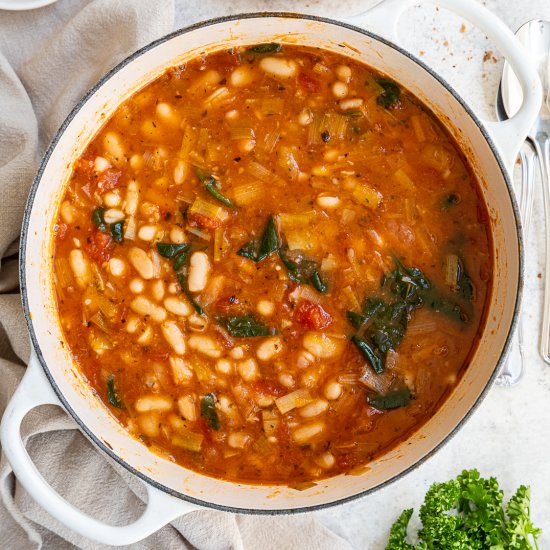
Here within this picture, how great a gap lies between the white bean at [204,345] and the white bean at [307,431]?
470 mm

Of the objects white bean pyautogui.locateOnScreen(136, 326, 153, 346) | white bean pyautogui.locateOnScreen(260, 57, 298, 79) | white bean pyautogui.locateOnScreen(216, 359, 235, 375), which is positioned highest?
white bean pyautogui.locateOnScreen(260, 57, 298, 79)

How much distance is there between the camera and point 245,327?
2.90 metres

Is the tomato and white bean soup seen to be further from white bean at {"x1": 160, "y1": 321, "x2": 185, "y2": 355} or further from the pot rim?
the pot rim

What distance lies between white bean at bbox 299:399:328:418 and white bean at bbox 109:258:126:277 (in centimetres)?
94

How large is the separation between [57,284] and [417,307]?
4.96 ft

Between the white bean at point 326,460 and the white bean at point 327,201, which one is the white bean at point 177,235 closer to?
the white bean at point 327,201

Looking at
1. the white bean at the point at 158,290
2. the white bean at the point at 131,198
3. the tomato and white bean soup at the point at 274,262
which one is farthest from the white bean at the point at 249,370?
the white bean at the point at 131,198

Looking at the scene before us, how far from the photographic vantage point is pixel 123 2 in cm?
310

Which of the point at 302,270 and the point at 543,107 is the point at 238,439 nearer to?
the point at 302,270

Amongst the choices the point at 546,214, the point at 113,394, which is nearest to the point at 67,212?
the point at 113,394

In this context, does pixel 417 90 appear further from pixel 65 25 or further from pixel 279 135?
pixel 65 25

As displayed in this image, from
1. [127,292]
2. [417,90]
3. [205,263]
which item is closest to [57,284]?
[127,292]

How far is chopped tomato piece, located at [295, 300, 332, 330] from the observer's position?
2881 mm

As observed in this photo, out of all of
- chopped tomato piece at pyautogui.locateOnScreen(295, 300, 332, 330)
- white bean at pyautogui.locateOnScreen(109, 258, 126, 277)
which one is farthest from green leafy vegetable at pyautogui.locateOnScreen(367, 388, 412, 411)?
white bean at pyautogui.locateOnScreen(109, 258, 126, 277)
